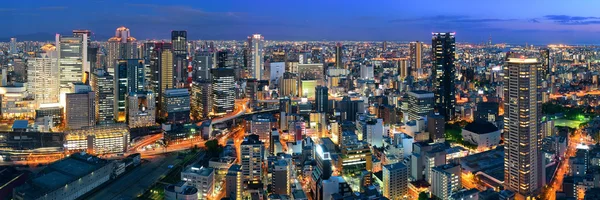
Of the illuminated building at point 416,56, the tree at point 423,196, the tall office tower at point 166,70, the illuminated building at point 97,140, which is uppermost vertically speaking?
the illuminated building at point 416,56

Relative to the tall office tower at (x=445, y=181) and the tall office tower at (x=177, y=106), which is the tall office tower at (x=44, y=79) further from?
the tall office tower at (x=445, y=181)

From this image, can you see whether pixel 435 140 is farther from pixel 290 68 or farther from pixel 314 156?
pixel 290 68

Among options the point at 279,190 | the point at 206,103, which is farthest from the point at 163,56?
the point at 279,190

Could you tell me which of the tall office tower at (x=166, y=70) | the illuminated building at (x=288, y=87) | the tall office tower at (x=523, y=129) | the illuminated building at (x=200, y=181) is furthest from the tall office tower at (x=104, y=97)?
the tall office tower at (x=523, y=129)

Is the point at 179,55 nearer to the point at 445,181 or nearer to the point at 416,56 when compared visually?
the point at 416,56

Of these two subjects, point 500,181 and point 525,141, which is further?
point 500,181

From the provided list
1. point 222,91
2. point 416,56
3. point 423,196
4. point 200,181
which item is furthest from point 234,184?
point 416,56

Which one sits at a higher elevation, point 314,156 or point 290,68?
point 290,68
